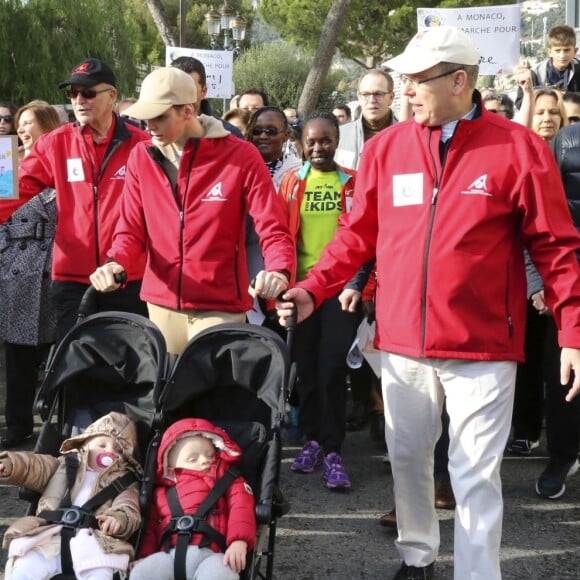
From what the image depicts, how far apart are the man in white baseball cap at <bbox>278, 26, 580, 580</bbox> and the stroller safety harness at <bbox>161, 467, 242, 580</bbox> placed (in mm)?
952

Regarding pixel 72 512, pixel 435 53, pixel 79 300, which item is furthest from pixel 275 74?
pixel 72 512

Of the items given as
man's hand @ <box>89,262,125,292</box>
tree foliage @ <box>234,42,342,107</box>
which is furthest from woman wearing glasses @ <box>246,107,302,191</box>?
tree foliage @ <box>234,42,342,107</box>

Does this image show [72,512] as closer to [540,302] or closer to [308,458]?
[308,458]

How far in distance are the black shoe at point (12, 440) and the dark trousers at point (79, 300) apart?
94cm

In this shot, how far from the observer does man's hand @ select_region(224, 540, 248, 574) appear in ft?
11.4

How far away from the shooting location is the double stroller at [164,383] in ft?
13.5

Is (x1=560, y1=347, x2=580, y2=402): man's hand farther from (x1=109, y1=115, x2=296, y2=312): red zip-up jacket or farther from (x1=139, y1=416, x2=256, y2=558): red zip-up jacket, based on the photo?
(x1=109, y1=115, x2=296, y2=312): red zip-up jacket

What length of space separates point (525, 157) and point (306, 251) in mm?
2464

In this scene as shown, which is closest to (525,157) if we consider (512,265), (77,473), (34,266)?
(512,265)

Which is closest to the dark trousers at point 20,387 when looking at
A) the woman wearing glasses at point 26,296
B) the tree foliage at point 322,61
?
the woman wearing glasses at point 26,296

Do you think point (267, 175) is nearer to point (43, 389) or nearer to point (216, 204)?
point (216, 204)

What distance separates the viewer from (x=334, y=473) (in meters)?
5.57

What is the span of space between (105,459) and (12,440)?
254 cm

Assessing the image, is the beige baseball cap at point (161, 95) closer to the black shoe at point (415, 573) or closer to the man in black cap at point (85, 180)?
the man in black cap at point (85, 180)
